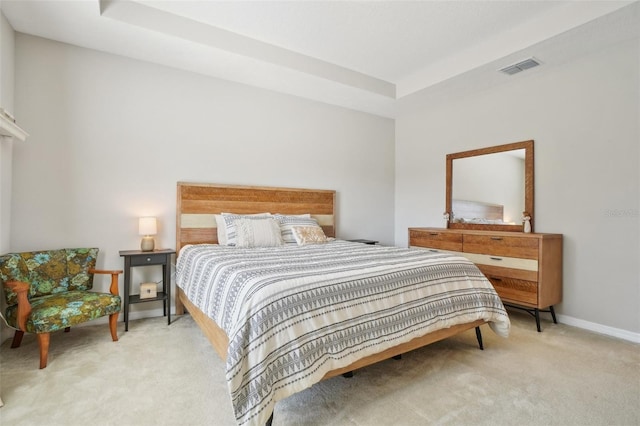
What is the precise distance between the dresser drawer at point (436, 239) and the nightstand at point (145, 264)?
2.99 meters

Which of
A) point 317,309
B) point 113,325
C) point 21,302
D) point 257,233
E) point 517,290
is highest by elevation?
point 257,233

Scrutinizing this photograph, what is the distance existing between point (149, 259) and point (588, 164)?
4298 millimetres

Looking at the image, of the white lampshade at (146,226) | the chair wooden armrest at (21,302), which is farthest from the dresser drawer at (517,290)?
the chair wooden armrest at (21,302)

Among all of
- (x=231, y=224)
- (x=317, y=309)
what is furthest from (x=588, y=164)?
(x=231, y=224)

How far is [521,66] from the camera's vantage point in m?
3.32

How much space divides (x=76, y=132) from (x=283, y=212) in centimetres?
225

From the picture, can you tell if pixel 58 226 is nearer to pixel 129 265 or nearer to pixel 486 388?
pixel 129 265

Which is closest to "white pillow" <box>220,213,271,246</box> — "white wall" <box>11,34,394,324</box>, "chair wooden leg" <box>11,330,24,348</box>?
"white wall" <box>11,34,394,324</box>

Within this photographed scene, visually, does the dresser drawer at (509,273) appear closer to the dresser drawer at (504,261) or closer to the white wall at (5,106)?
the dresser drawer at (504,261)

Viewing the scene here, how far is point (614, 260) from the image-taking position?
295 cm

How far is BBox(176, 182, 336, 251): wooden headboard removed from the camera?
348 centimetres

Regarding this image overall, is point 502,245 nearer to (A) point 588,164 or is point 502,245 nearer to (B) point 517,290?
(B) point 517,290

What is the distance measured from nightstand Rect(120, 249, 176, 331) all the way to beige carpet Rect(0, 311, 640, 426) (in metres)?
0.35

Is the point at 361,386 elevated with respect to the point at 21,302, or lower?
lower
